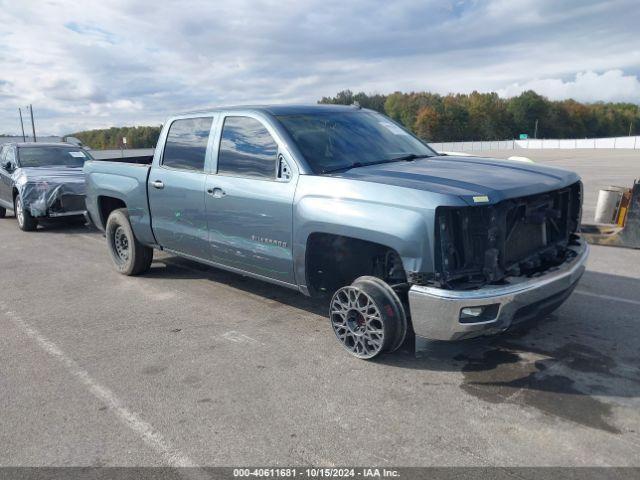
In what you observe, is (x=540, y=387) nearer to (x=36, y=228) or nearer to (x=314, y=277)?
(x=314, y=277)

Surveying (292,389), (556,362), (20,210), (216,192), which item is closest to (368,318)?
(292,389)

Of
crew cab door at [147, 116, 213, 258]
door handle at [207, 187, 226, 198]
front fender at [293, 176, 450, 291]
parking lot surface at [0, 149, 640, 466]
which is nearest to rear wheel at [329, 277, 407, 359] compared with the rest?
parking lot surface at [0, 149, 640, 466]

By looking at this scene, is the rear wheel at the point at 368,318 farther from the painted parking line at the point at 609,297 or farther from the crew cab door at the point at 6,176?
the crew cab door at the point at 6,176

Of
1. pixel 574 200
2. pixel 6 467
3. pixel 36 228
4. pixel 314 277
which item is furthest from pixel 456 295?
pixel 36 228

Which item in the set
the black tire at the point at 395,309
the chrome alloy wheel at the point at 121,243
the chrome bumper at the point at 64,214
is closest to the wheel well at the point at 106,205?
the chrome alloy wheel at the point at 121,243

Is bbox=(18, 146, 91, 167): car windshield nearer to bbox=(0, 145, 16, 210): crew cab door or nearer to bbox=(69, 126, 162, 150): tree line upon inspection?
bbox=(0, 145, 16, 210): crew cab door

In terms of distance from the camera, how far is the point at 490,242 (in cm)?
346

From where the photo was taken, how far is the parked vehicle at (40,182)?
9.99 m

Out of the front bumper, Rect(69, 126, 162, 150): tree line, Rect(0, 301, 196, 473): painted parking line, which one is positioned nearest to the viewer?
Rect(0, 301, 196, 473): painted parking line

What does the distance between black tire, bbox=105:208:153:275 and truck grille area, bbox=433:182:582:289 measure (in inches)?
166

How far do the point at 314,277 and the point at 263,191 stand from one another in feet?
2.76

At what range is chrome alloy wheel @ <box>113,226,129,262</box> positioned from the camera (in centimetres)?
668

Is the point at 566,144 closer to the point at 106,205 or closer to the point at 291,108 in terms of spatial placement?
the point at 106,205

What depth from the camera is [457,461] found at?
2.77 m
